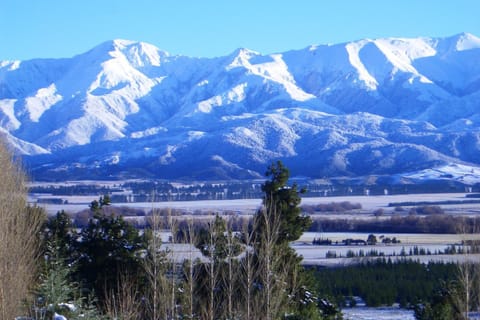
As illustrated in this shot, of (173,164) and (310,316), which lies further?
(173,164)

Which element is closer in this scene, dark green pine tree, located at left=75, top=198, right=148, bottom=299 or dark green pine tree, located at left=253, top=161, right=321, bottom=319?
dark green pine tree, located at left=253, top=161, right=321, bottom=319

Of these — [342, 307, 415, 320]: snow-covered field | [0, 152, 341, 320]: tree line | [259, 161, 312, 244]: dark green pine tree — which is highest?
[259, 161, 312, 244]: dark green pine tree

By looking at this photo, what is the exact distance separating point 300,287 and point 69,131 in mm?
177125

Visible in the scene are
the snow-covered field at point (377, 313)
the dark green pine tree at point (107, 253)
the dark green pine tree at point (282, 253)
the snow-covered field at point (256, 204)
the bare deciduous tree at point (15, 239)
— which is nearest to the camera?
the bare deciduous tree at point (15, 239)

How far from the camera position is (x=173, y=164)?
151500 millimetres

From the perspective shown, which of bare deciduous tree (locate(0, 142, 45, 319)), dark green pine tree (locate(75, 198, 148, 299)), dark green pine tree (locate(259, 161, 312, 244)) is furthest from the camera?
dark green pine tree (locate(259, 161, 312, 244))

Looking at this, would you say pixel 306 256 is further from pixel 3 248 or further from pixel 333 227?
pixel 3 248

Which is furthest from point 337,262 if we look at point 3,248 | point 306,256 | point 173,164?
point 173,164

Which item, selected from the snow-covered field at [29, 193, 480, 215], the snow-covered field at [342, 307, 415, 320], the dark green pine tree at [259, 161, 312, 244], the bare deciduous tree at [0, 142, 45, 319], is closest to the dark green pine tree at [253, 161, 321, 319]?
the dark green pine tree at [259, 161, 312, 244]

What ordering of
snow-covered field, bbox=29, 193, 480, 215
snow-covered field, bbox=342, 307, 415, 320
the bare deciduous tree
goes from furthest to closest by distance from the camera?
snow-covered field, bbox=29, 193, 480, 215, snow-covered field, bbox=342, 307, 415, 320, the bare deciduous tree

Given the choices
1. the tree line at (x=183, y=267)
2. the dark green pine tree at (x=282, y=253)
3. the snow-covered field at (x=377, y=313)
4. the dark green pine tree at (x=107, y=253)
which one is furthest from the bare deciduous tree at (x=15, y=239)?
the snow-covered field at (x=377, y=313)

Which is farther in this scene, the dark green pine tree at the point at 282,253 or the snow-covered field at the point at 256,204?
the snow-covered field at the point at 256,204

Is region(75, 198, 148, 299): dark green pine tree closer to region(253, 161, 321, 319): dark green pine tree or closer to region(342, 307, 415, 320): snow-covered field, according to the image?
region(253, 161, 321, 319): dark green pine tree

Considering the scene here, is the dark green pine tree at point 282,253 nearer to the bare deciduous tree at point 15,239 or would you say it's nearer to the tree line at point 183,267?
the tree line at point 183,267
